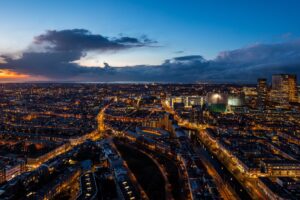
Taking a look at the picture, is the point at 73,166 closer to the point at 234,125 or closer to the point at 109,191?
the point at 109,191

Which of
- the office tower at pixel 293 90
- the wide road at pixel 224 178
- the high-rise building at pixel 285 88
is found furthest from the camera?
the office tower at pixel 293 90

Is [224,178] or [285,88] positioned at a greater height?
[285,88]

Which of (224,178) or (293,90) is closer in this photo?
(224,178)

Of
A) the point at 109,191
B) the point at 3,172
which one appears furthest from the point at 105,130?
the point at 109,191

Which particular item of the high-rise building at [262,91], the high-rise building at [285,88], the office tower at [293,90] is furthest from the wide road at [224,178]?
the office tower at [293,90]

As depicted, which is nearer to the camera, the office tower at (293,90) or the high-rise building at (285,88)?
the high-rise building at (285,88)

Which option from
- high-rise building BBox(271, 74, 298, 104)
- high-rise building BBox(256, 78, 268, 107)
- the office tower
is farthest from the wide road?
the office tower

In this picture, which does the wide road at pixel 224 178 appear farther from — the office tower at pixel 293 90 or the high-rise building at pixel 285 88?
the office tower at pixel 293 90

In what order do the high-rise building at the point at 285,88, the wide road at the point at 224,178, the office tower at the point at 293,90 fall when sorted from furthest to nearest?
the office tower at the point at 293,90 < the high-rise building at the point at 285,88 < the wide road at the point at 224,178

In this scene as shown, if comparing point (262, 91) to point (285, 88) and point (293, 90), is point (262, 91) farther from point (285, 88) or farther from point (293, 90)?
point (293, 90)

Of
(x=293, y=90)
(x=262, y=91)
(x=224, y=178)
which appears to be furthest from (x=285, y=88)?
(x=224, y=178)
